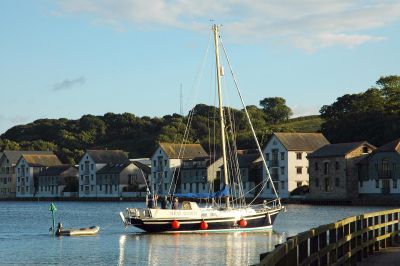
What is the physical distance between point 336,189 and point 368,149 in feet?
26.7

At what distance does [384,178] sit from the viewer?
12262 cm

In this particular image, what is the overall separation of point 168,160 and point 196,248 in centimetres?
11857

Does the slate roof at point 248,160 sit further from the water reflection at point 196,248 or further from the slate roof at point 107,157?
the water reflection at point 196,248

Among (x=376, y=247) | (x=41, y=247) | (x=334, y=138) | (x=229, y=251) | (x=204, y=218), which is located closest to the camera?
(x=376, y=247)

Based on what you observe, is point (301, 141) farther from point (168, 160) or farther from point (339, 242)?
point (339, 242)

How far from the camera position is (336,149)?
13162 cm

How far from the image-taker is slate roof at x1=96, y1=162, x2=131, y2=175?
184 metres

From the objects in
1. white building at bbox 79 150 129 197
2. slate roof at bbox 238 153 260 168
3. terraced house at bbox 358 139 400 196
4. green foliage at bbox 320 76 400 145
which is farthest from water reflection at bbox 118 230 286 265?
white building at bbox 79 150 129 197

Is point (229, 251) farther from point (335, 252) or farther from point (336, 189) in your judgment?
A: point (336, 189)

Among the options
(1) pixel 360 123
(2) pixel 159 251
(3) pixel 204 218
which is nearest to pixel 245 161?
(1) pixel 360 123

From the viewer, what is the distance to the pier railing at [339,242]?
1505cm

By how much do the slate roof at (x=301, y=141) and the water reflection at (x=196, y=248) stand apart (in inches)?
3159

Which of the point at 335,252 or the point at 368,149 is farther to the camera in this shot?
the point at 368,149

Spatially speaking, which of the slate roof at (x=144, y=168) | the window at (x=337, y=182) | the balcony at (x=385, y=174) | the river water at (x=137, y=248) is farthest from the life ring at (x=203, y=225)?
the slate roof at (x=144, y=168)
